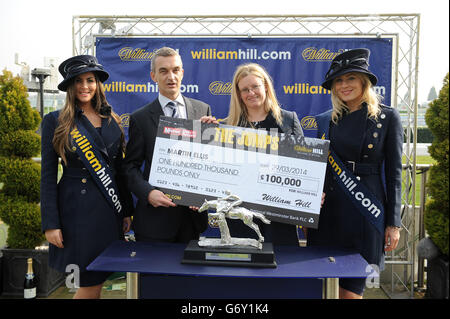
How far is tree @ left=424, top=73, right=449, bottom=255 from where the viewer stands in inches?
143

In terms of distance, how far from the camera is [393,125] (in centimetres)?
257

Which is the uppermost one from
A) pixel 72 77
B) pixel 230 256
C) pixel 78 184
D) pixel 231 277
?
pixel 72 77

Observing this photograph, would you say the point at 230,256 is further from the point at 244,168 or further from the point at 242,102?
the point at 242,102

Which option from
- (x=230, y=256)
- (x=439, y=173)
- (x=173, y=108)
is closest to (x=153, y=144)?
(x=173, y=108)

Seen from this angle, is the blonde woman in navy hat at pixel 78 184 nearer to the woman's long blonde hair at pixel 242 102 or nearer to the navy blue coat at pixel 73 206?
the navy blue coat at pixel 73 206

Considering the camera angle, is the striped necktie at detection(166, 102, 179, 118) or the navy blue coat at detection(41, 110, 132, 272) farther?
the striped necktie at detection(166, 102, 179, 118)

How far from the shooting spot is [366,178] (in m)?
2.59

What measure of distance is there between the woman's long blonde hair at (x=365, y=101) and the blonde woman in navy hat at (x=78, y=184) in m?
1.65

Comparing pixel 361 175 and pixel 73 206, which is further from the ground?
pixel 361 175

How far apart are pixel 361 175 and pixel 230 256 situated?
3.67ft

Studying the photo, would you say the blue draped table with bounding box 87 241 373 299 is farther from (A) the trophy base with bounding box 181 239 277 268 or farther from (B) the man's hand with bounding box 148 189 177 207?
(B) the man's hand with bounding box 148 189 177 207

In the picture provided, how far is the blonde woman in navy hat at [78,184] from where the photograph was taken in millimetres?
2570

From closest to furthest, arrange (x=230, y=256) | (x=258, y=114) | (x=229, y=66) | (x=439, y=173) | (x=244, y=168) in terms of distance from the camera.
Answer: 1. (x=230, y=256)
2. (x=244, y=168)
3. (x=258, y=114)
4. (x=439, y=173)
5. (x=229, y=66)

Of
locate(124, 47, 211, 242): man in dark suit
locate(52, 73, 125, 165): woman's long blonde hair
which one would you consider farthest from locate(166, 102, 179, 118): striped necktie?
locate(52, 73, 125, 165): woman's long blonde hair
